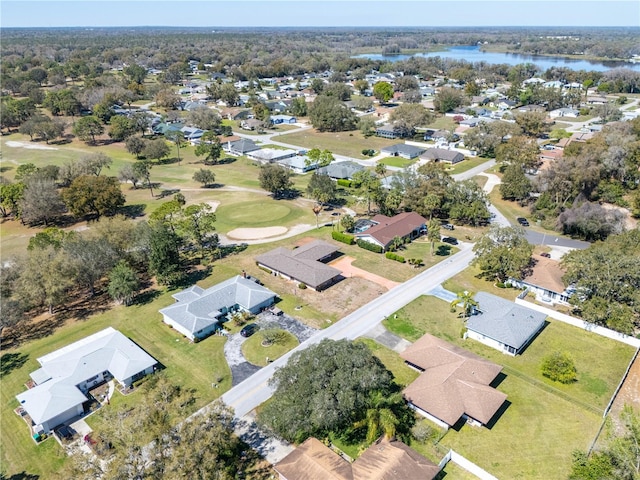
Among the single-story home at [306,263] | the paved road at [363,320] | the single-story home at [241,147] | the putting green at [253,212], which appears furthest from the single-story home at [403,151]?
the single-story home at [306,263]

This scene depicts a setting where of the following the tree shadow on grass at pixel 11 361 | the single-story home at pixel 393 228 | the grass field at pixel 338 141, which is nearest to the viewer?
the tree shadow on grass at pixel 11 361

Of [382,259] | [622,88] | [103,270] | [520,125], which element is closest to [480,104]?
[520,125]

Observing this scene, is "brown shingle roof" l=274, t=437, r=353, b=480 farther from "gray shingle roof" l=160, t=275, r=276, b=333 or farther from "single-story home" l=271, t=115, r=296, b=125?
"single-story home" l=271, t=115, r=296, b=125

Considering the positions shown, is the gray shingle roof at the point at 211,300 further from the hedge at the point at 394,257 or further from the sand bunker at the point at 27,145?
the sand bunker at the point at 27,145

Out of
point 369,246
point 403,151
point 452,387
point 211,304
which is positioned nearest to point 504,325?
point 452,387

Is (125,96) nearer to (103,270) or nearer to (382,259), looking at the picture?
(103,270)
